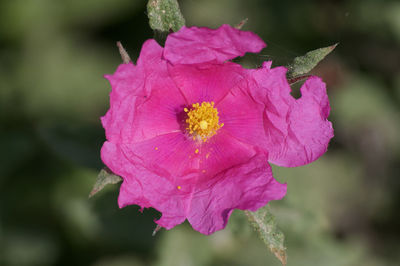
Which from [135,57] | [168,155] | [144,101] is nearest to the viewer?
[144,101]

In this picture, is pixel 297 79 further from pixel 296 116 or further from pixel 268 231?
pixel 268 231

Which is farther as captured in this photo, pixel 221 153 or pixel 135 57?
pixel 135 57

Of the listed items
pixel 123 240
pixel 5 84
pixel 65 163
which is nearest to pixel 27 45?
pixel 5 84

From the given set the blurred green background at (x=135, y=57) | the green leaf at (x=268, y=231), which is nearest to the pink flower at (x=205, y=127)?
the green leaf at (x=268, y=231)

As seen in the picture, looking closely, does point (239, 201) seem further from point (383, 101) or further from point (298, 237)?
point (383, 101)

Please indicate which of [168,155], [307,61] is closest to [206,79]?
[168,155]

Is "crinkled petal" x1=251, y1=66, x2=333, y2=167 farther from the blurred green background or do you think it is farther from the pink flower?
the blurred green background

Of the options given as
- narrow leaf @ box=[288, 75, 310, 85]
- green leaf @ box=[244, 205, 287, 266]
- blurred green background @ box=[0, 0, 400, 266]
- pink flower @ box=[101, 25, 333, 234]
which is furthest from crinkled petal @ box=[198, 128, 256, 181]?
blurred green background @ box=[0, 0, 400, 266]
